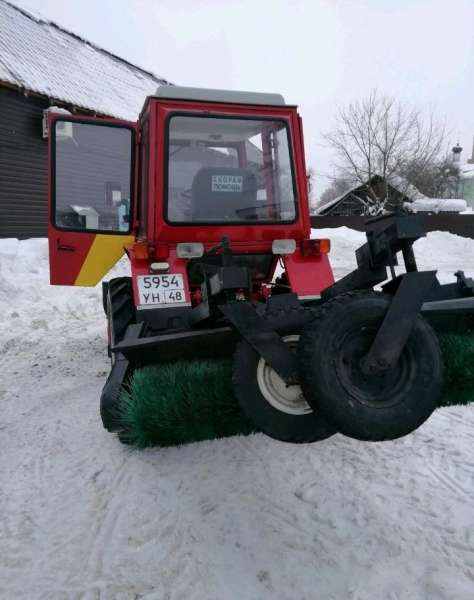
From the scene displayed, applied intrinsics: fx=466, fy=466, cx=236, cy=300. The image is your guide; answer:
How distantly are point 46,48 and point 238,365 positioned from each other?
15442mm

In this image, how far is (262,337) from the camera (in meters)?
1.88

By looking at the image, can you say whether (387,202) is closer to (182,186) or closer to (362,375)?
(182,186)

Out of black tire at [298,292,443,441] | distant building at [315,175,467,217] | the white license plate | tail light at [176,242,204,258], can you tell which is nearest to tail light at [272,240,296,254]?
tail light at [176,242,204,258]

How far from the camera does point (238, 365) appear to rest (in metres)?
1.93

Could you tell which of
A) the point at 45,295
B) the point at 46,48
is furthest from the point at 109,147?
the point at 46,48

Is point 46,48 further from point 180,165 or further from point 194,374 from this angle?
point 194,374

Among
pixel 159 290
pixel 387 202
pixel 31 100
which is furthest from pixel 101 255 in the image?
pixel 387 202

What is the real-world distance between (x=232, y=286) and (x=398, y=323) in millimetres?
681

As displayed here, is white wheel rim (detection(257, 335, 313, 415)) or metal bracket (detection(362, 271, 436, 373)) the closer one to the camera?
metal bracket (detection(362, 271, 436, 373))

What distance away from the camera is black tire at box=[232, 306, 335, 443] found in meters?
1.90

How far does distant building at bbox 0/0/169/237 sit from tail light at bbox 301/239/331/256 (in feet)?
34.1

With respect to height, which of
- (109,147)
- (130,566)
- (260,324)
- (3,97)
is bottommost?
(130,566)

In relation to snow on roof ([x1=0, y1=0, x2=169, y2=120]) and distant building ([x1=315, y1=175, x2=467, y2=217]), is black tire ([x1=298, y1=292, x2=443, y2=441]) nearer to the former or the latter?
snow on roof ([x1=0, y1=0, x2=169, y2=120])

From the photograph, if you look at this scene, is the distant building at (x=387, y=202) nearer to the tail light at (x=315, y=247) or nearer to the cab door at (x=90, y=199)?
the tail light at (x=315, y=247)
